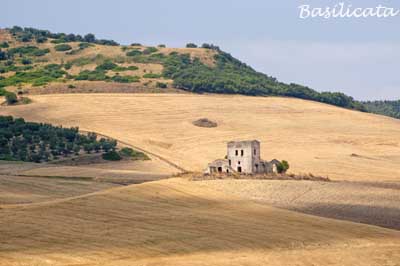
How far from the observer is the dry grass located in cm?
4403

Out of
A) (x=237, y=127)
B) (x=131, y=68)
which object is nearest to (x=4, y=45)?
(x=131, y=68)

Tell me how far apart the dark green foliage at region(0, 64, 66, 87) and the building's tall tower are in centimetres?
6684

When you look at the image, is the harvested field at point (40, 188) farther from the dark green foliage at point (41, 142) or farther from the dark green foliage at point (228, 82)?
the dark green foliage at point (228, 82)

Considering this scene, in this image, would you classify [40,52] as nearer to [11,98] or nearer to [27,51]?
[27,51]

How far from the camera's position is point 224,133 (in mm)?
120562

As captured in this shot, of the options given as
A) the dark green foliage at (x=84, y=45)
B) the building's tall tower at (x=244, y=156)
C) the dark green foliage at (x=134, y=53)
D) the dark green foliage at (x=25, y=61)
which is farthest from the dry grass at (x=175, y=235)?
the dark green foliage at (x=84, y=45)

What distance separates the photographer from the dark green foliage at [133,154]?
101750 mm

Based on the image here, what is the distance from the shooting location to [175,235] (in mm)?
49906

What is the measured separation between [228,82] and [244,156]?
7714 cm

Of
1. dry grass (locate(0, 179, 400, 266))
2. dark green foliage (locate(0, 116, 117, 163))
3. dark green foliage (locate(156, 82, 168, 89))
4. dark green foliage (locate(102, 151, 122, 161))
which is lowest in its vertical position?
dry grass (locate(0, 179, 400, 266))

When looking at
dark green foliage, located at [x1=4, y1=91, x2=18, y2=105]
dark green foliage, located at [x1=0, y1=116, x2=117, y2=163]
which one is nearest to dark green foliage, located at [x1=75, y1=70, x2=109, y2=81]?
dark green foliage, located at [x1=4, y1=91, x2=18, y2=105]

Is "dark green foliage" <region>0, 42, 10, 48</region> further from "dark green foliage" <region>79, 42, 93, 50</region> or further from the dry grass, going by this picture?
the dry grass

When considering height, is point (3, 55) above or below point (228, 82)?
above

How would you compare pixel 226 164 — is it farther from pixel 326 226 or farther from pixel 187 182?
pixel 326 226
